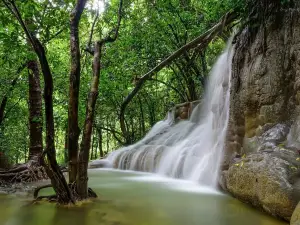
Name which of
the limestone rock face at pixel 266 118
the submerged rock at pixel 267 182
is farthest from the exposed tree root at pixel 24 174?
the submerged rock at pixel 267 182

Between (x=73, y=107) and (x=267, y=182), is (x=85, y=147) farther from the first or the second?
(x=267, y=182)

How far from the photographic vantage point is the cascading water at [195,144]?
25.7 ft

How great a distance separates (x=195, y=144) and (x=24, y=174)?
566cm

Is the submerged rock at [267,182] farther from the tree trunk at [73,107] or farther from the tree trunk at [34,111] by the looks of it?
the tree trunk at [34,111]

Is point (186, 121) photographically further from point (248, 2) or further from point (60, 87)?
point (248, 2)

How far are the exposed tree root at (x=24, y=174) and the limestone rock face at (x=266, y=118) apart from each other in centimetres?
444

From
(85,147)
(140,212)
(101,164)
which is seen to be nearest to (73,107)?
(85,147)

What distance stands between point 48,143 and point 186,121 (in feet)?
38.6

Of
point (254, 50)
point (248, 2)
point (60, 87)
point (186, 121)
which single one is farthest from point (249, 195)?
point (186, 121)

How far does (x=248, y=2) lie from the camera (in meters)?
6.75

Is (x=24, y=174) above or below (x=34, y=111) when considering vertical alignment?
below

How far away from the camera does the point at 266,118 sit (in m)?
5.70

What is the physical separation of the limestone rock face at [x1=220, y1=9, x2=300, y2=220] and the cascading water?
1.06 m

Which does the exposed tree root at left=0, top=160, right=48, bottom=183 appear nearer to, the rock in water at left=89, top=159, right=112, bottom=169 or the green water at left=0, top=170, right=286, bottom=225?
the green water at left=0, top=170, right=286, bottom=225
